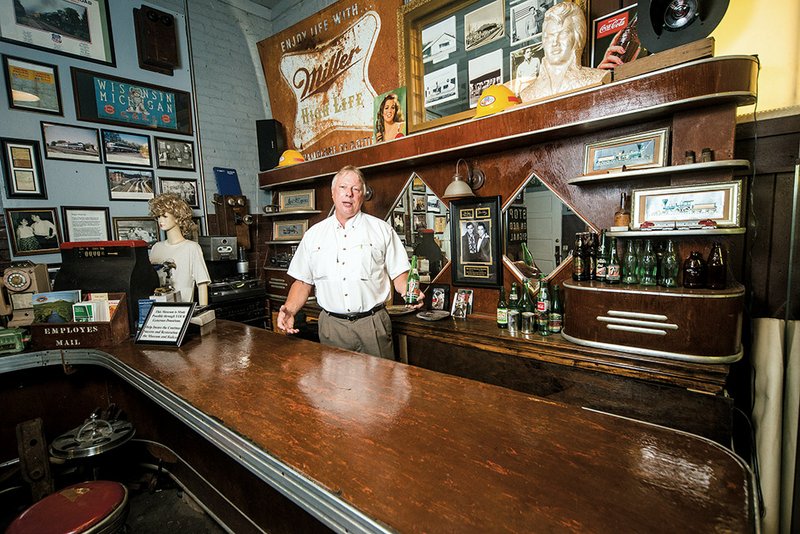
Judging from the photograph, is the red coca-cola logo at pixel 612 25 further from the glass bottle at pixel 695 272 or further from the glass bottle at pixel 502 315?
the glass bottle at pixel 502 315

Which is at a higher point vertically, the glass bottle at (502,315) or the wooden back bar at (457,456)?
the wooden back bar at (457,456)

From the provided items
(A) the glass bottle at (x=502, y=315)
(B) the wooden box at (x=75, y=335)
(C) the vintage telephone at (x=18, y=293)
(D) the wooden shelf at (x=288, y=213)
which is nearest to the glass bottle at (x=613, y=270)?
(A) the glass bottle at (x=502, y=315)

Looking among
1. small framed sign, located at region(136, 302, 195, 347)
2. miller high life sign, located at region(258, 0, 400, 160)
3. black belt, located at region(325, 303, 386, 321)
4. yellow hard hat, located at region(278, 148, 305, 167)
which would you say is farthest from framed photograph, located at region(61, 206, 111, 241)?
black belt, located at region(325, 303, 386, 321)

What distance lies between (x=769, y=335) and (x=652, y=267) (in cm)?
68

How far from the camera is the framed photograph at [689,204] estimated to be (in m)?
1.90

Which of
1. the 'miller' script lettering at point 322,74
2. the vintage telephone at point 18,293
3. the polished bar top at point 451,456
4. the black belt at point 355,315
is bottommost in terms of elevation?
the polished bar top at point 451,456

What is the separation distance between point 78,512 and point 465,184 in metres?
2.83

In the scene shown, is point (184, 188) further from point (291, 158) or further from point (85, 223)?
point (291, 158)

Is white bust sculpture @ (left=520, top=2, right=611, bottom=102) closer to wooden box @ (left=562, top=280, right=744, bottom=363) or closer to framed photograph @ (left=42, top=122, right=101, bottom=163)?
wooden box @ (left=562, top=280, right=744, bottom=363)

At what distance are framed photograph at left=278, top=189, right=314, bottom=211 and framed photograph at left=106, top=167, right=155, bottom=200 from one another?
1465 mm

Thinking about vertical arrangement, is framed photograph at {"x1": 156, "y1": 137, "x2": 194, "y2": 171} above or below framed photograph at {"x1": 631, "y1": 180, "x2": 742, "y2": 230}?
above

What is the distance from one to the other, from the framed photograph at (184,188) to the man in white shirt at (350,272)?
2.72m

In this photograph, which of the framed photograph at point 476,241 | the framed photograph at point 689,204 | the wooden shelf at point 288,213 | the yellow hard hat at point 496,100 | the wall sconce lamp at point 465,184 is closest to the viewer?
the framed photograph at point 689,204

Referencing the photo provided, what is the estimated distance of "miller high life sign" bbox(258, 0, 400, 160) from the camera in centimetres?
378
